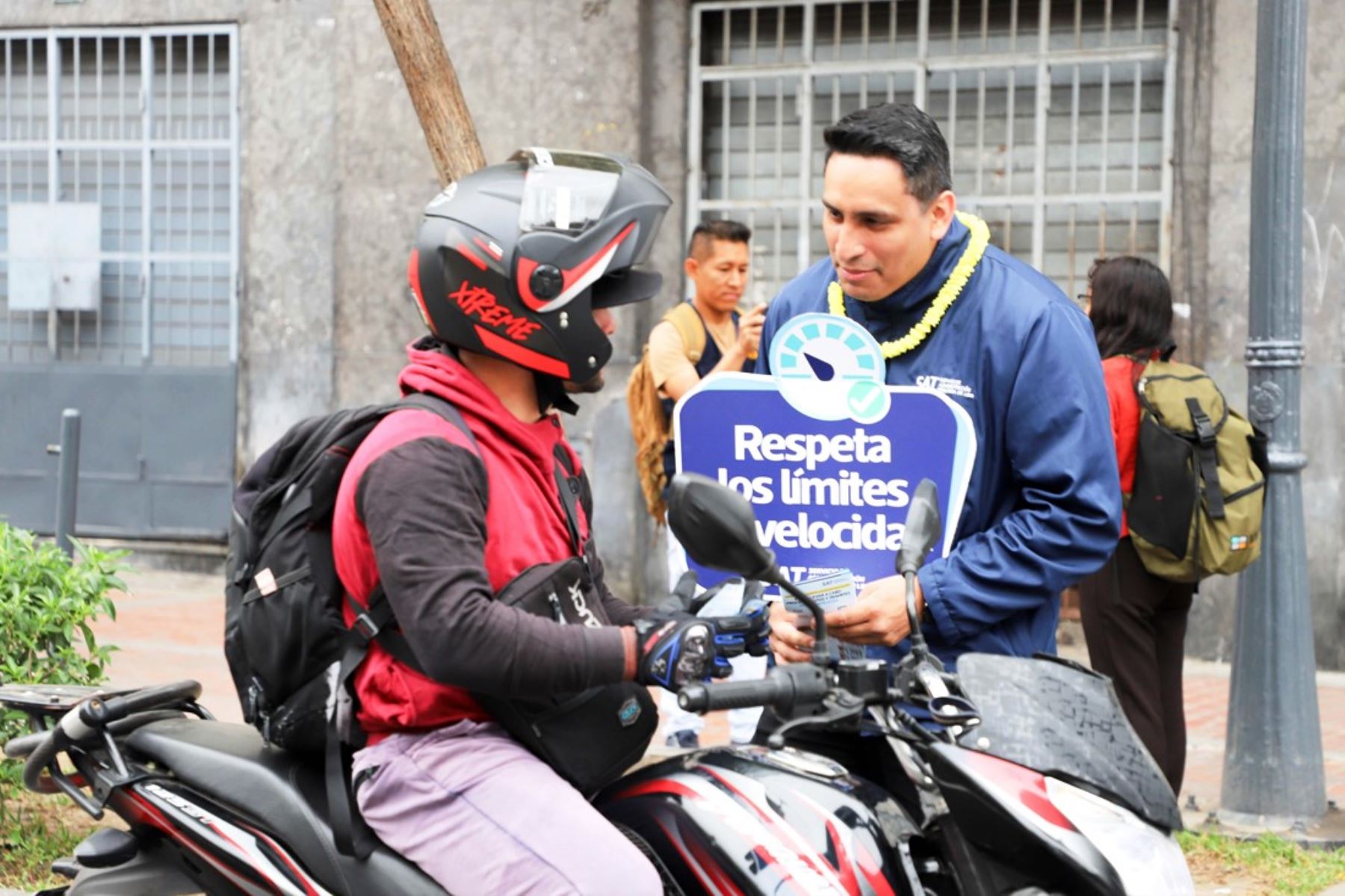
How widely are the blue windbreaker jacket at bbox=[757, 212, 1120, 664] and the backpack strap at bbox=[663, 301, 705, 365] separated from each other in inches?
148

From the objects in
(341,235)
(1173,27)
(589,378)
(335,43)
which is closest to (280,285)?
(341,235)

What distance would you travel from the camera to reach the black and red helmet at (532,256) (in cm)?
283

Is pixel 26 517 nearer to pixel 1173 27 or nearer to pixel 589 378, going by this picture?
pixel 1173 27

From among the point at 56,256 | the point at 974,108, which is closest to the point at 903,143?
the point at 974,108

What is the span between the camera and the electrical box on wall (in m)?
11.7

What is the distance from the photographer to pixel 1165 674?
6020 millimetres

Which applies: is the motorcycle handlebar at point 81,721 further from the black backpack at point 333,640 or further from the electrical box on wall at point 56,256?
the electrical box on wall at point 56,256

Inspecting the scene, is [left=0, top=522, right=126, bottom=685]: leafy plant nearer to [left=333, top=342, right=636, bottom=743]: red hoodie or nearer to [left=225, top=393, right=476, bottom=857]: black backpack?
[left=225, top=393, right=476, bottom=857]: black backpack

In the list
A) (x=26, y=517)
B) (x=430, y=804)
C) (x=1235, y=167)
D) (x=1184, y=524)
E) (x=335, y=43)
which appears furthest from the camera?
(x=26, y=517)

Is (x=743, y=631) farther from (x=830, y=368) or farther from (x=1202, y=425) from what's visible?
(x=1202, y=425)

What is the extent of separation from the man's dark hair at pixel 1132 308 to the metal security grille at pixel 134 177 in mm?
6898

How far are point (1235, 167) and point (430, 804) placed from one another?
7465 millimetres

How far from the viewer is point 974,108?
9758 mm

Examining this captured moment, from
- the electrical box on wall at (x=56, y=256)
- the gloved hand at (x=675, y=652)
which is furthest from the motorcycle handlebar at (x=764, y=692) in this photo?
the electrical box on wall at (x=56, y=256)
